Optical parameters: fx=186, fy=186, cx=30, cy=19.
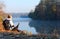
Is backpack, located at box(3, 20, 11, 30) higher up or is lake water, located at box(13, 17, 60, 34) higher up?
backpack, located at box(3, 20, 11, 30)

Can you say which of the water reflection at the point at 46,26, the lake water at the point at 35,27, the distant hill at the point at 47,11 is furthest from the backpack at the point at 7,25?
the distant hill at the point at 47,11

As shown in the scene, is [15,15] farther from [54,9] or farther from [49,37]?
[49,37]

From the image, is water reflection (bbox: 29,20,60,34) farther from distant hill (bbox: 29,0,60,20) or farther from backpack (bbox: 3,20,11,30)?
backpack (bbox: 3,20,11,30)

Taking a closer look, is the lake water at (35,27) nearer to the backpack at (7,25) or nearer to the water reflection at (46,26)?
the water reflection at (46,26)

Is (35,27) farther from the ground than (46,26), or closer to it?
closer to it

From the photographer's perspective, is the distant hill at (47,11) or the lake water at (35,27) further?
the distant hill at (47,11)

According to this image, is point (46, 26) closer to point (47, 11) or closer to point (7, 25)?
point (47, 11)

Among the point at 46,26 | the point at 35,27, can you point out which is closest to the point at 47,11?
the point at 35,27

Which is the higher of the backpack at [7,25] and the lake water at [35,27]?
the backpack at [7,25]

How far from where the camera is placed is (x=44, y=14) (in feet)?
33.2

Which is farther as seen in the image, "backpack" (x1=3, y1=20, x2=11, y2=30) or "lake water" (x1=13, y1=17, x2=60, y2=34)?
"lake water" (x1=13, y1=17, x2=60, y2=34)

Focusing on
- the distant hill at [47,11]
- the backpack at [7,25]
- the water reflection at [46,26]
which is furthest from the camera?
the distant hill at [47,11]

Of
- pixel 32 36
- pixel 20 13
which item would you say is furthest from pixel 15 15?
pixel 32 36

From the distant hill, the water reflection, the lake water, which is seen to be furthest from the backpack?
the distant hill
